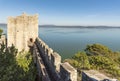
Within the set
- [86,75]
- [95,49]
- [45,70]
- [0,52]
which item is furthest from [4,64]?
[95,49]

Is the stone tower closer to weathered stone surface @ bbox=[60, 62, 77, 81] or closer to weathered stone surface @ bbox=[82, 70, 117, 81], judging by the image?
weathered stone surface @ bbox=[60, 62, 77, 81]

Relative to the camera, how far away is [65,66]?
673 cm

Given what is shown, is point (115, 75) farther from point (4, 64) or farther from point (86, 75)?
point (86, 75)

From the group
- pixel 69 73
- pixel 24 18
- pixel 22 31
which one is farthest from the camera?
pixel 24 18

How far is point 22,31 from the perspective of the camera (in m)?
21.1

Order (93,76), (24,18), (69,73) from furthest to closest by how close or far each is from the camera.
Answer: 1. (24,18)
2. (69,73)
3. (93,76)

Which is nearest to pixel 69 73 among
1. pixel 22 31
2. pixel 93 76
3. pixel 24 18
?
pixel 93 76

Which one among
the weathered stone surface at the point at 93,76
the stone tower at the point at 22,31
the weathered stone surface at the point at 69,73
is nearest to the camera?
the weathered stone surface at the point at 93,76

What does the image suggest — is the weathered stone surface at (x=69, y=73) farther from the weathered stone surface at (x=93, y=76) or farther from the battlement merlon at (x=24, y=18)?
the battlement merlon at (x=24, y=18)

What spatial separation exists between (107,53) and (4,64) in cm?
2807

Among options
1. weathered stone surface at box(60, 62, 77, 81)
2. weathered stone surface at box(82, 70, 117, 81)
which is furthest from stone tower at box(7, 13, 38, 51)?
weathered stone surface at box(82, 70, 117, 81)

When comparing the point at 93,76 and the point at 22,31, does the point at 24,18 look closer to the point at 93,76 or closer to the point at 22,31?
the point at 22,31

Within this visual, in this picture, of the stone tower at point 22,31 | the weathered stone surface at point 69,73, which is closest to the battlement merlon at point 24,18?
the stone tower at point 22,31

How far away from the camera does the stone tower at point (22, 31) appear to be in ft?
68.0
